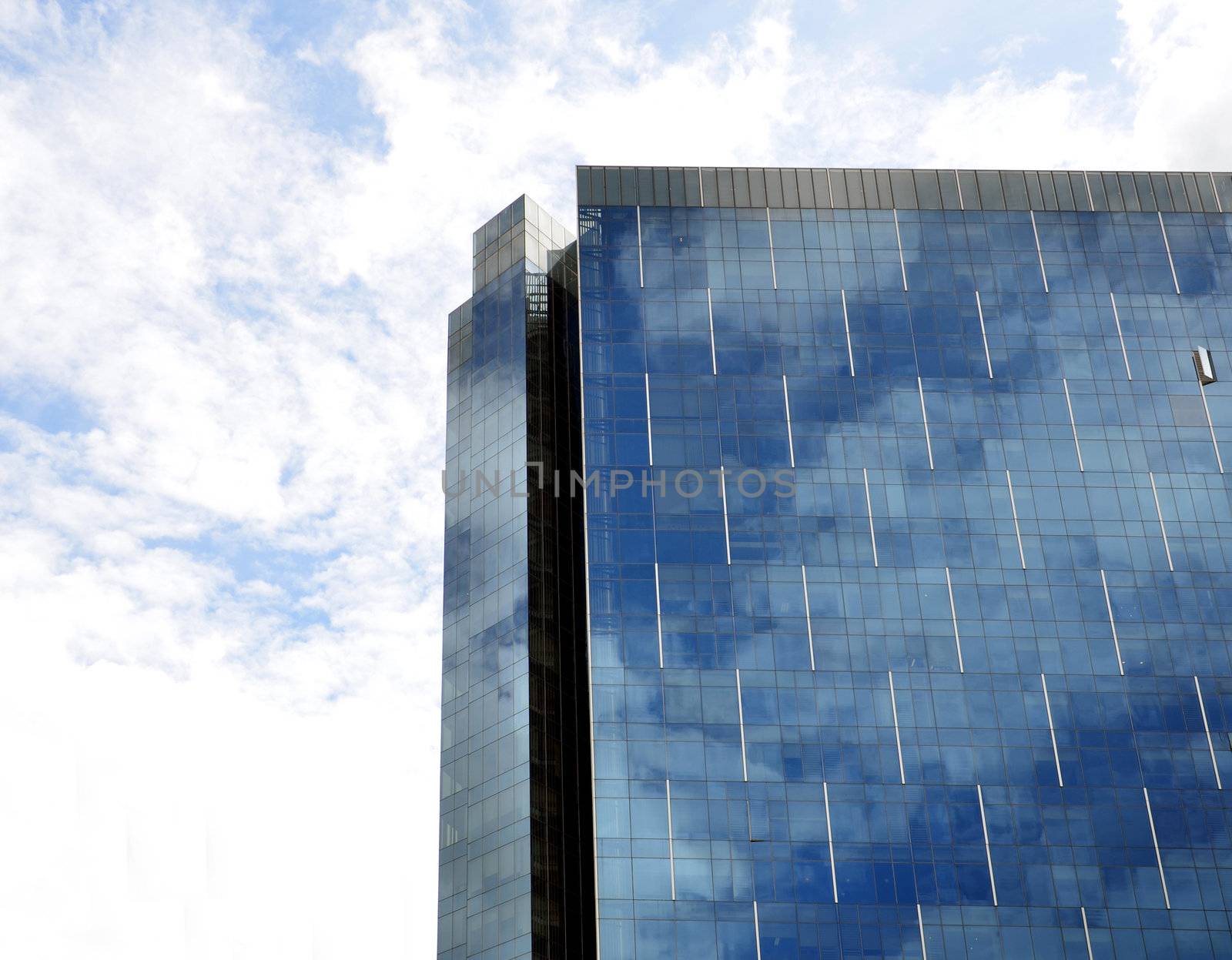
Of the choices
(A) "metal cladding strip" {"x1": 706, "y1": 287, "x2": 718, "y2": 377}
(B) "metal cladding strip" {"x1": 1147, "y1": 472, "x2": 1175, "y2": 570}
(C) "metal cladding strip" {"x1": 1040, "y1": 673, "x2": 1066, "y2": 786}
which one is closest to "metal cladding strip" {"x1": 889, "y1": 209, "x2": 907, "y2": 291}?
(A) "metal cladding strip" {"x1": 706, "y1": 287, "x2": 718, "y2": 377}

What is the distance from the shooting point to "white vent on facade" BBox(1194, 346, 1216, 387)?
123812 mm

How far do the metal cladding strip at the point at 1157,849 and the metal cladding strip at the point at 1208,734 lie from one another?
224 inches

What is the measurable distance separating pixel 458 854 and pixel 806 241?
195 feet

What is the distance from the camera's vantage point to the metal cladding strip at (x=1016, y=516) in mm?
115562

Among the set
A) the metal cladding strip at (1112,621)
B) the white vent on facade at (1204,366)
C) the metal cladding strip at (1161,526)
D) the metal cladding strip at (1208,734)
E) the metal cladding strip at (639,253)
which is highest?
the metal cladding strip at (639,253)

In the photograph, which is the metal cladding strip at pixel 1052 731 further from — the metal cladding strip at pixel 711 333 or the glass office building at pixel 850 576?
the metal cladding strip at pixel 711 333

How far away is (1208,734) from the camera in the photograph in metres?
110

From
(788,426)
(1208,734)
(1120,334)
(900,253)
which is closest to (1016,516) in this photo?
(788,426)

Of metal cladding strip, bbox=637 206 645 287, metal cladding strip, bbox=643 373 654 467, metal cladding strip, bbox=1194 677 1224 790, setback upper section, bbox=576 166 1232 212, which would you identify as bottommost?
metal cladding strip, bbox=1194 677 1224 790

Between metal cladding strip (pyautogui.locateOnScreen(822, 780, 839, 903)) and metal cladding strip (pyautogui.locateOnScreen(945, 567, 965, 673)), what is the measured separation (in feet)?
47.6

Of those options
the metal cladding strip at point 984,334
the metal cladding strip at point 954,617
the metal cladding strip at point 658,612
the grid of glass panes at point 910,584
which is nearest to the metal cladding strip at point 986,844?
the grid of glass panes at point 910,584

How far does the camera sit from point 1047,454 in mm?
120000

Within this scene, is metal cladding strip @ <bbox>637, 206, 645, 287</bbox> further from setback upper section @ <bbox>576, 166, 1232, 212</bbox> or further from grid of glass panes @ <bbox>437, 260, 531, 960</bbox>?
grid of glass panes @ <bbox>437, 260, 531, 960</bbox>

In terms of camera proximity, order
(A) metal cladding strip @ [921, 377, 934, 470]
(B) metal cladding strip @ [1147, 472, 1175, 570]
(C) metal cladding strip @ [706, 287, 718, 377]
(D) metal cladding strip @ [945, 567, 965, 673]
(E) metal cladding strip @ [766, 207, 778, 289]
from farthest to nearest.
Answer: (E) metal cladding strip @ [766, 207, 778, 289] → (C) metal cladding strip @ [706, 287, 718, 377] → (A) metal cladding strip @ [921, 377, 934, 470] → (B) metal cladding strip @ [1147, 472, 1175, 570] → (D) metal cladding strip @ [945, 567, 965, 673]
